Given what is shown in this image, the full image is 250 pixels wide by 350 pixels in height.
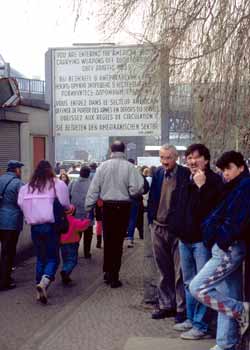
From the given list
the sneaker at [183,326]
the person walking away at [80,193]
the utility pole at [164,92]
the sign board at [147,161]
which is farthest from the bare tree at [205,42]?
the sign board at [147,161]

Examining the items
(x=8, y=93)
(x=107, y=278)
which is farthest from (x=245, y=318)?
(x=8, y=93)

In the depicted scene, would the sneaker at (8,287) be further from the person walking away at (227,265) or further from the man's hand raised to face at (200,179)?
the person walking away at (227,265)

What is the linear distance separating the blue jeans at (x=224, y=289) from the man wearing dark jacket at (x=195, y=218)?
60 cm

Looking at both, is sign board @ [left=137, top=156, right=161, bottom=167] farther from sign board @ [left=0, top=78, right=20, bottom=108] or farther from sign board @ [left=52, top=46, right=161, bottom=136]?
sign board @ [left=0, top=78, right=20, bottom=108]

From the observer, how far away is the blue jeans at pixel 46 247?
8.19 meters

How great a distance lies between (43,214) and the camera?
26.7 ft

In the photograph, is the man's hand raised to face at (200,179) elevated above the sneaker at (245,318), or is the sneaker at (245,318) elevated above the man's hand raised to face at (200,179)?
the man's hand raised to face at (200,179)

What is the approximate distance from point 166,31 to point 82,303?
13.4ft

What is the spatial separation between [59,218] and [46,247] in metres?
0.38

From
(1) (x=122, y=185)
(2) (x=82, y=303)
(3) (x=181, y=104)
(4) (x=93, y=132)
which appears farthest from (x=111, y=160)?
(4) (x=93, y=132)

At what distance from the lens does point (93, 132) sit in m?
13.4

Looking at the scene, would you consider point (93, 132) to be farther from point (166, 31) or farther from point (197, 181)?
point (197, 181)

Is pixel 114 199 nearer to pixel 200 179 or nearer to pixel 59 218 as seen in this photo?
pixel 59 218

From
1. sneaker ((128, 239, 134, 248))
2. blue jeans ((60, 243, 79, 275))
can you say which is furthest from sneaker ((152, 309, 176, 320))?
sneaker ((128, 239, 134, 248))
